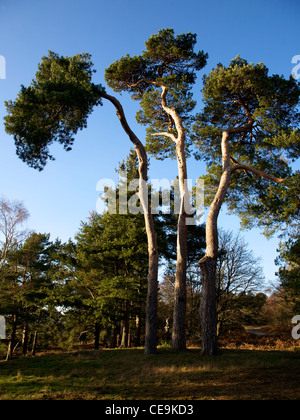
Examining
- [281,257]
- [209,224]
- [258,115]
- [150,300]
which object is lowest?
[150,300]

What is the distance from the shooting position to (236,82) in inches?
475

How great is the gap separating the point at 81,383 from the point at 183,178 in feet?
30.2

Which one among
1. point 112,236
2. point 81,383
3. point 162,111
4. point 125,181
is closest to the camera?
point 81,383

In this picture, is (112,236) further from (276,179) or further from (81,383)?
(81,383)

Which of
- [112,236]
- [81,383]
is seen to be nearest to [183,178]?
[112,236]

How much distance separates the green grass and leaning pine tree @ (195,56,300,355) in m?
2.46

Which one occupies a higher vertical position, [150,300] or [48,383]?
[150,300]

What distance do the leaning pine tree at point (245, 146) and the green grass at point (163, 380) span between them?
8.07 feet

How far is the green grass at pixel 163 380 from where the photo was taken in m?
5.27

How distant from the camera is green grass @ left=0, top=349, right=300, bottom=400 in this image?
207 inches

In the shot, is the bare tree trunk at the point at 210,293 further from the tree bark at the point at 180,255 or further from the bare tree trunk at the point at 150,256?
the bare tree trunk at the point at 150,256

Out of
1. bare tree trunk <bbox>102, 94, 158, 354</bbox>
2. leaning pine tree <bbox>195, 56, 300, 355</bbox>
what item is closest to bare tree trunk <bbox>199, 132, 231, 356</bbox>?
leaning pine tree <bbox>195, 56, 300, 355</bbox>

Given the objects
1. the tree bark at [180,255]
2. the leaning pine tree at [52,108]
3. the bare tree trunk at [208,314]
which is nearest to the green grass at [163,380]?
the bare tree trunk at [208,314]

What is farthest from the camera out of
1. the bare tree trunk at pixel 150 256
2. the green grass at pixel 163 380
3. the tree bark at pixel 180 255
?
the tree bark at pixel 180 255
